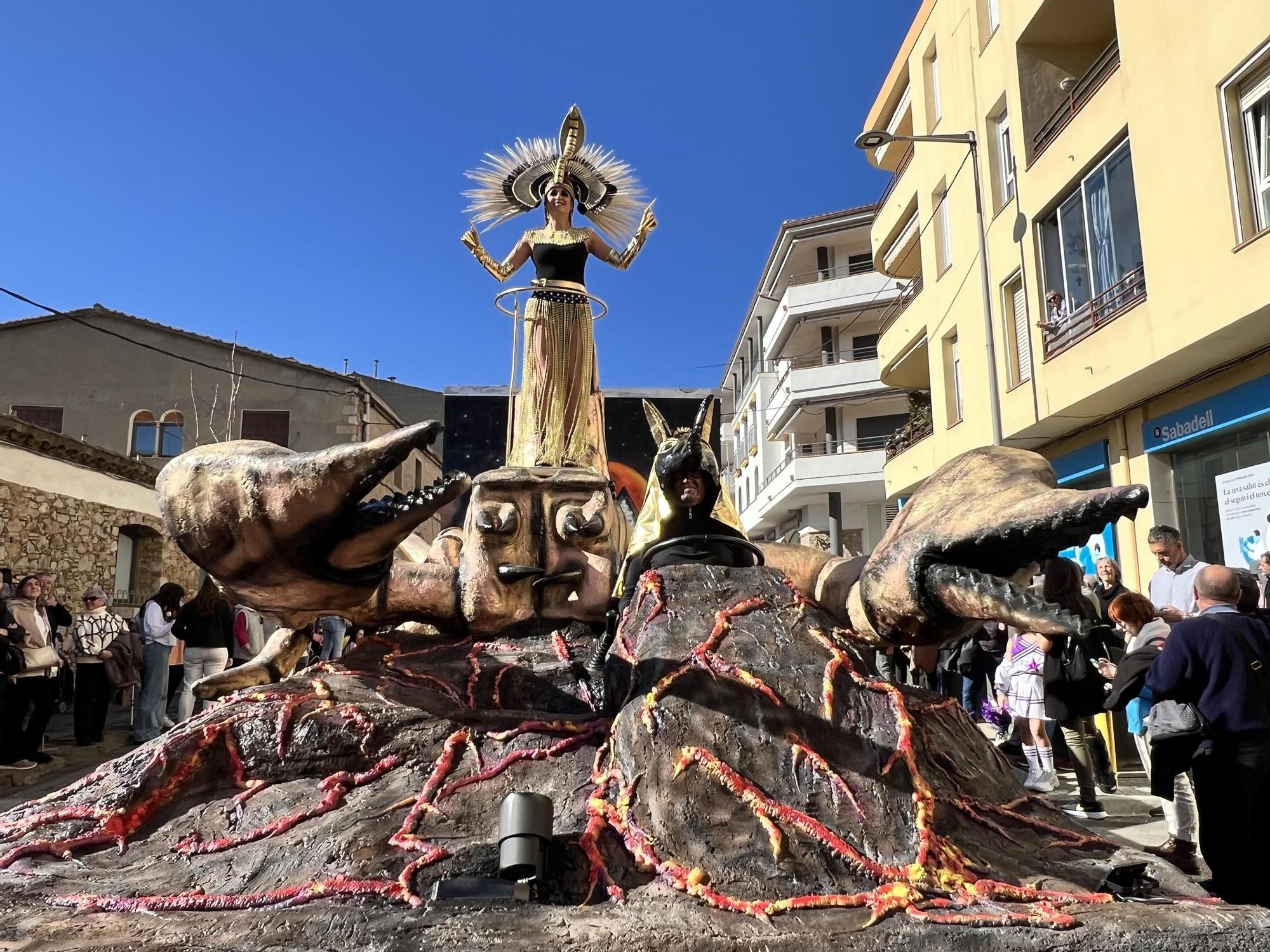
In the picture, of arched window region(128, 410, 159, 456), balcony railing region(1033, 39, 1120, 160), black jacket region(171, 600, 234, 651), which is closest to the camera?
black jacket region(171, 600, 234, 651)

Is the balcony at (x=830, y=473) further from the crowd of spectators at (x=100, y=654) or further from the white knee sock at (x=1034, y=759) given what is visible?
the white knee sock at (x=1034, y=759)

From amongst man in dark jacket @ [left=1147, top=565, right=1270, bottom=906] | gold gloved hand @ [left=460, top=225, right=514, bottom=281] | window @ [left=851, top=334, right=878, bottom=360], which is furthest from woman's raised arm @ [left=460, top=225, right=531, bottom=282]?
window @ [left=851, top=334, right=878, bottom=360]

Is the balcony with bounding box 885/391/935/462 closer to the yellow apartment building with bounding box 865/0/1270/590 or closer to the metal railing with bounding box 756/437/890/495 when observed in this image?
the yellow apartment building with bounding box 865/0/1270/590

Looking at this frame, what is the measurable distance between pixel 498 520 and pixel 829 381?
22.3 metres

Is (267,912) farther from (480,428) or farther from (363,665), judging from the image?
(480,428)

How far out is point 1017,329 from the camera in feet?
43.0

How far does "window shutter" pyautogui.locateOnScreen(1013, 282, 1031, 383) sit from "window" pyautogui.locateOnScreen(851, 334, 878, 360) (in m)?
13.0

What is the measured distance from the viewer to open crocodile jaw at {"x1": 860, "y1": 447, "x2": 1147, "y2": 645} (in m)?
2.06

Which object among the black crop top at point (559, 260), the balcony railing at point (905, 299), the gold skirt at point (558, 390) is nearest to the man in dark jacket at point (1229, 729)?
the gold skirt at point (558, 390)

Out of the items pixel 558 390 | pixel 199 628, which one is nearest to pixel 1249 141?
pixel 558 390

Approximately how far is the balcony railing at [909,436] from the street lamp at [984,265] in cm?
316

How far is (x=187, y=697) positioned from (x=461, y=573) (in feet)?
20.1

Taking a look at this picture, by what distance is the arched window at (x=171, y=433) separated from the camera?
882 inches

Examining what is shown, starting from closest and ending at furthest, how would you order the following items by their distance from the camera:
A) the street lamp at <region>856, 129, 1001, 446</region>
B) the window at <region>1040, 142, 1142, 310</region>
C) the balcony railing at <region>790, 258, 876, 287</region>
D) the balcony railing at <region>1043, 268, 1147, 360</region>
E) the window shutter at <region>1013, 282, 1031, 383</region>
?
the balcony railing at <region>1043, 268, 1147, 360</region> → the window at <region>1040, 142, 1142, 310</region> → the street lamp at <region>856, 129, 1001, 446</region> → the window shutter at <region>1013, 282, 1031, 383</region> → the balcony railing at <region>790, 258, 876, 287</region>
